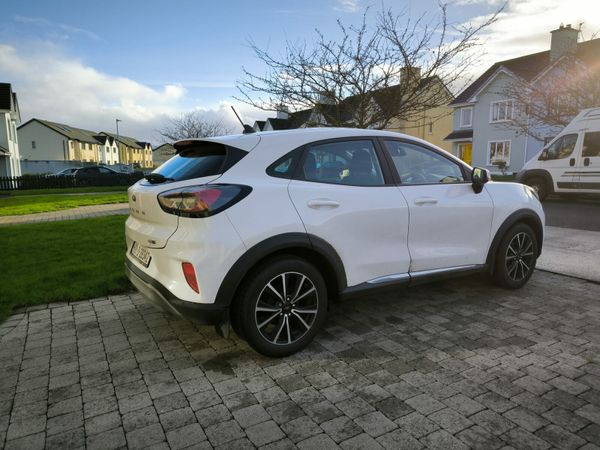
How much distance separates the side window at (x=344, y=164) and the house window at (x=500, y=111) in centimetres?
2881

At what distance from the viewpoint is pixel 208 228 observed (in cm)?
298

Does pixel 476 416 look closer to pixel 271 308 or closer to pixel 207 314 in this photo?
pixel 271 308

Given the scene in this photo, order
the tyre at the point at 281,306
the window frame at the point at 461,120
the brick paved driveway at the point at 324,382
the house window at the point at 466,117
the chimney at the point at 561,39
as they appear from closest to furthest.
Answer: the brick paved driveway at the point at 324,382, the tyre at the point at 281,306, the chimney at the point at 561,39, the window frame at the point at 461,120, the house window at the point at 466,117

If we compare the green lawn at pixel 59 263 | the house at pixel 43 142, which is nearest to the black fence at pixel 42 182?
the green lawn at pixel 59 263

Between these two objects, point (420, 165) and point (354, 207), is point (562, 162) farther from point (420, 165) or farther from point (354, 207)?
point (354, 207)

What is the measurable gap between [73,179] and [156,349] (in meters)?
27.6

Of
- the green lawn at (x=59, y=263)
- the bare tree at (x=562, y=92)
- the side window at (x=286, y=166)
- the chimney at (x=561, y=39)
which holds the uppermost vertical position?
the chimney at (x=561, y=39)

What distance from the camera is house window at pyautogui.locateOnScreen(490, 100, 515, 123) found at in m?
29.3

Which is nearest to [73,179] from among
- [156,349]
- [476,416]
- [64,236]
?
[64,236]

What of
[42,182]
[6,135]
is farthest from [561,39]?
[6,135]

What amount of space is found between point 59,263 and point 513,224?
5914 millimetres

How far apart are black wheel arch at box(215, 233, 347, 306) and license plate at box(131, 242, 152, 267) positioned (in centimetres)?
76

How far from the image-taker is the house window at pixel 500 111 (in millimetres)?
29292

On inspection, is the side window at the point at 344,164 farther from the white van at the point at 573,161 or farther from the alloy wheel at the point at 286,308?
the white van at the point at 573,161
